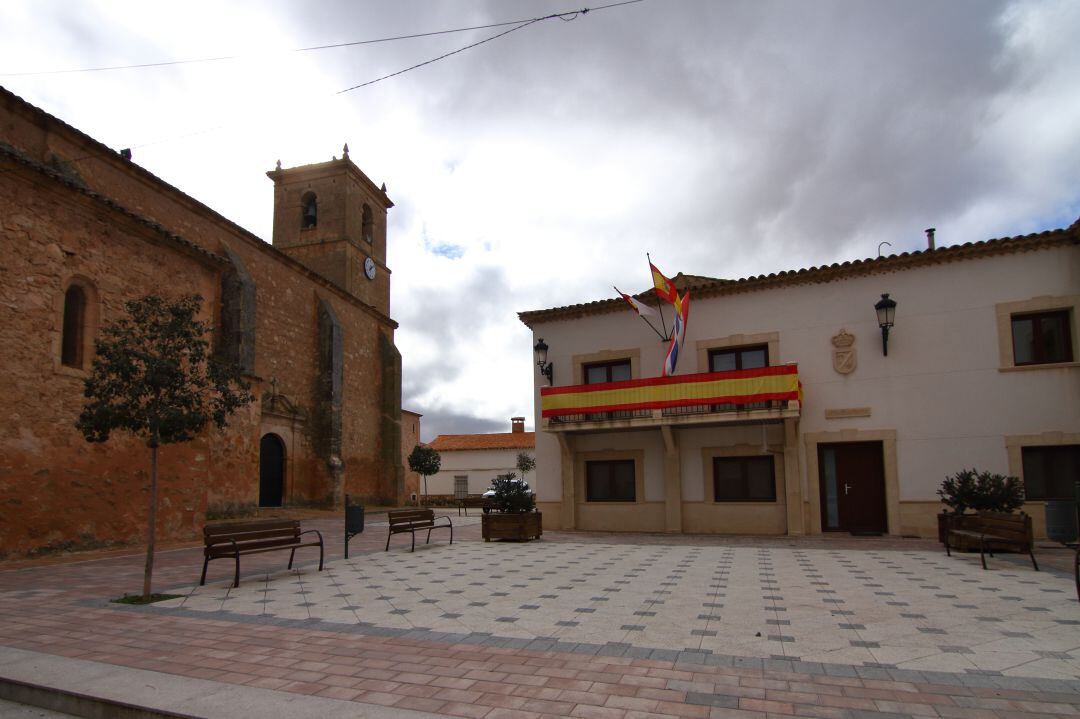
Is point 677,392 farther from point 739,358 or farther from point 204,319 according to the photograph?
point 204,319

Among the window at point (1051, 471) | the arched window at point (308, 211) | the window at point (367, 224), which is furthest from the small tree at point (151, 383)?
the window at point (367, 224)

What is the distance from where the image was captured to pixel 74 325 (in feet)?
42.0

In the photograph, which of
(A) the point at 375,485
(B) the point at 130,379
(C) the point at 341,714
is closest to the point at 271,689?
(C) the point at 341,714

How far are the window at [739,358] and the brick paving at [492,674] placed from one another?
1095cm

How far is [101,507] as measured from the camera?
12438 mm

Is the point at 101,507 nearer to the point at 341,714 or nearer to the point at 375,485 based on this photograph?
the point at 341,714

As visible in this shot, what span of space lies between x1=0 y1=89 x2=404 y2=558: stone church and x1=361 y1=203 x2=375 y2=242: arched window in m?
0.61

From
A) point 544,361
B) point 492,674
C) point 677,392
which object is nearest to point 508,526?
point 677,392

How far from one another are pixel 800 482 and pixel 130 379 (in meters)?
13.7

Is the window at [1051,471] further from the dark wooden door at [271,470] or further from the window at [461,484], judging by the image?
the window at [461,484]

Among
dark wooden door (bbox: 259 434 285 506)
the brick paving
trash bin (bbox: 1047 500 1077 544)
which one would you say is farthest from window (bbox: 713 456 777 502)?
dark wooden door (bbox: 259 434 285 506)

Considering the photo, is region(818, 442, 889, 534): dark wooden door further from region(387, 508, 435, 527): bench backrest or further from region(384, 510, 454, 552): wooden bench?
region(387, 508, 435, 527): bench backrest

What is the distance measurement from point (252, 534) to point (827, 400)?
41.6ft

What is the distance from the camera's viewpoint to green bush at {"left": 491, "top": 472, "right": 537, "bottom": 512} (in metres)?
15.3
